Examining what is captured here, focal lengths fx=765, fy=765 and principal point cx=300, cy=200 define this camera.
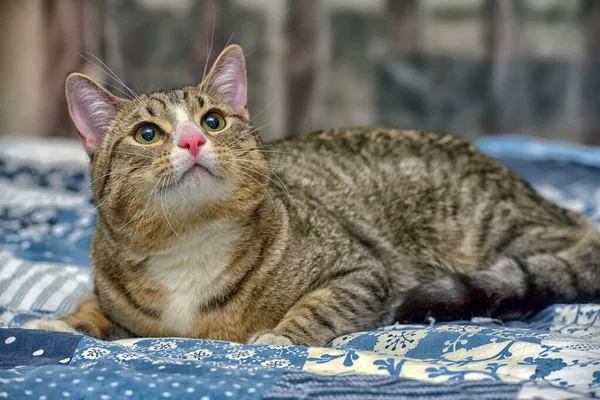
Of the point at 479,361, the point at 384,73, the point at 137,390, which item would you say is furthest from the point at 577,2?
the point at 137,390

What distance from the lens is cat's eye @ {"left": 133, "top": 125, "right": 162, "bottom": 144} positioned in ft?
6.39

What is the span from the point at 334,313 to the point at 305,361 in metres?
0.38

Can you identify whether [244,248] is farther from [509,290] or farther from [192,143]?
[509,290]

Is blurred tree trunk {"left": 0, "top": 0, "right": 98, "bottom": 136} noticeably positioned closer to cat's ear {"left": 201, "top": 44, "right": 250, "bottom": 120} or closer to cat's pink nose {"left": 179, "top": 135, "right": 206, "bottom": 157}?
cat's ear {"left": 201, "top": 44, "right": 250, "bottom": 120}

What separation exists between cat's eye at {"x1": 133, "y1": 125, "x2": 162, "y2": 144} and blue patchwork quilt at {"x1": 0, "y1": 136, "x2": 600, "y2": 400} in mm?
500

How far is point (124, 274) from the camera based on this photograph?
2.04 metres

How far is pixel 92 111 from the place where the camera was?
209 cm

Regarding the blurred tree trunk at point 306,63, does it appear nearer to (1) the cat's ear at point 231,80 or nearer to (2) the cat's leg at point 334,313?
(1) the cat's ear at point 231,80

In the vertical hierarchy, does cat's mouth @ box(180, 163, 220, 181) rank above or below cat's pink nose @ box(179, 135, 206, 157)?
below

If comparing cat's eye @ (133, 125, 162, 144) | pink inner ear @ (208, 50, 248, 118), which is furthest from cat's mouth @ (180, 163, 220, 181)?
pink inner ear @ (208, 50, 248, 118)

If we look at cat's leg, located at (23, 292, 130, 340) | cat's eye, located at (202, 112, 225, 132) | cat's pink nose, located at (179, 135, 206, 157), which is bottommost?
cat's leg, located at (23, 292, 130, 340)

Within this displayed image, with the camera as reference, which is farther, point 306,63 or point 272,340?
point 306,63

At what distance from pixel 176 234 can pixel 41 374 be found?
1.72ft

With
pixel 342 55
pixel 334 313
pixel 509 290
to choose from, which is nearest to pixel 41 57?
pixel 342 55
